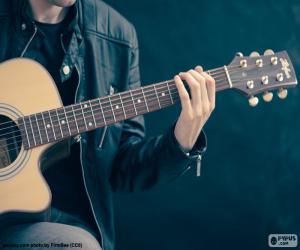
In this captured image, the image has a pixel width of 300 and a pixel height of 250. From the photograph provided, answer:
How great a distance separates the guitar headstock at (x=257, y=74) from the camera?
165cm

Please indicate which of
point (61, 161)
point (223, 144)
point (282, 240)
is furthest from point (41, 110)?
point (282, 240)

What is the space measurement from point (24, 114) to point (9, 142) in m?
0.08

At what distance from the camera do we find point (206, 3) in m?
2.23

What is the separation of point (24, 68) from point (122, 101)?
0.89ft

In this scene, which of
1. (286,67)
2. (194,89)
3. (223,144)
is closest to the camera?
(194,89)

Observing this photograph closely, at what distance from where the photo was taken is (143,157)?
1.75 metres

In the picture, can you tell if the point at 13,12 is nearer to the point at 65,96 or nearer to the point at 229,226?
the point at 65,96

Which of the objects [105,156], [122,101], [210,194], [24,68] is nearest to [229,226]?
[210,194]

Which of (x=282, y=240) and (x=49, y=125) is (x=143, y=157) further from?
(x=282, y=240)

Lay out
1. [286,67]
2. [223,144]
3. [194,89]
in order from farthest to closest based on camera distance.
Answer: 1. [223,144]
2. [286,67]
3. [194,89]

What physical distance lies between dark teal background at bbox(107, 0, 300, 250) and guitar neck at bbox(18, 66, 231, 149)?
0.64 meters

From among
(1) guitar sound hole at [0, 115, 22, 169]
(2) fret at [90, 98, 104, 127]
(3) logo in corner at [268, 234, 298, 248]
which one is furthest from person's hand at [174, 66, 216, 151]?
(3) logo in corner at [268, 234, 298, 248]

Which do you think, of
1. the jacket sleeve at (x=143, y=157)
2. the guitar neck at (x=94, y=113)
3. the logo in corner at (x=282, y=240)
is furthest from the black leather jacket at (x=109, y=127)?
the logo in corner at (x=282, y=240)

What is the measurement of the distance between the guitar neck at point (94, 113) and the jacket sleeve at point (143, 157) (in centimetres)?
11
